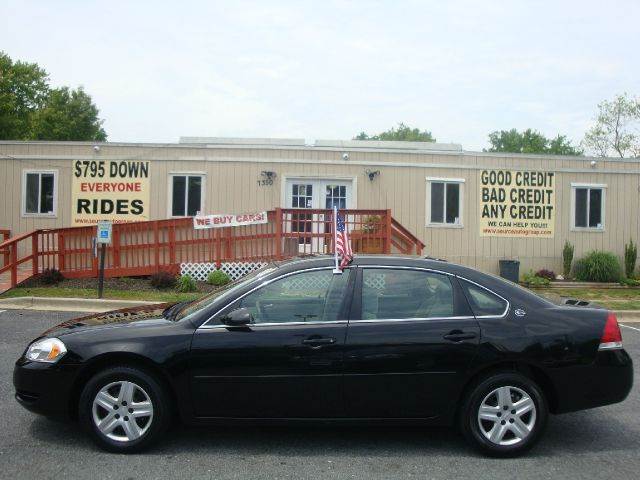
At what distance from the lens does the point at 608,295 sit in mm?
14266

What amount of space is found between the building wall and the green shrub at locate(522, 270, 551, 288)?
67 cm

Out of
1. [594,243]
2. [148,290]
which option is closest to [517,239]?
[594,243]

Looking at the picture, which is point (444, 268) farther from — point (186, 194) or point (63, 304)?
point (186, 194)

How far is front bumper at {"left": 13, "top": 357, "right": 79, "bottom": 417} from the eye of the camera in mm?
4551

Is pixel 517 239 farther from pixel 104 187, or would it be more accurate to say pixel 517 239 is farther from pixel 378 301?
pixel 378 301

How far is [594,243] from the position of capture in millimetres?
16812

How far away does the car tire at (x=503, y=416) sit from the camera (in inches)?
180

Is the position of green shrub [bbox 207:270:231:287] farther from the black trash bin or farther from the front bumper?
the front bumper

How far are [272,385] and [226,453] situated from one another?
0.62 meters

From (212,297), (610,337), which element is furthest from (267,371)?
(610,337)

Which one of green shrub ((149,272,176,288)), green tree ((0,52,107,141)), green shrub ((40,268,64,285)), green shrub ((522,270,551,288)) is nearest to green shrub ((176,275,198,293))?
green shrub ((149,272,176,288))

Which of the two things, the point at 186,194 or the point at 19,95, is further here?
the point at 19,95

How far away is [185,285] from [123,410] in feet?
27.9

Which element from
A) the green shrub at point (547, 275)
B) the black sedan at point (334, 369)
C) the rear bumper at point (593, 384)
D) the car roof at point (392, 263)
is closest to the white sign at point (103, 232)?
the black sedan at point (334, 369)
